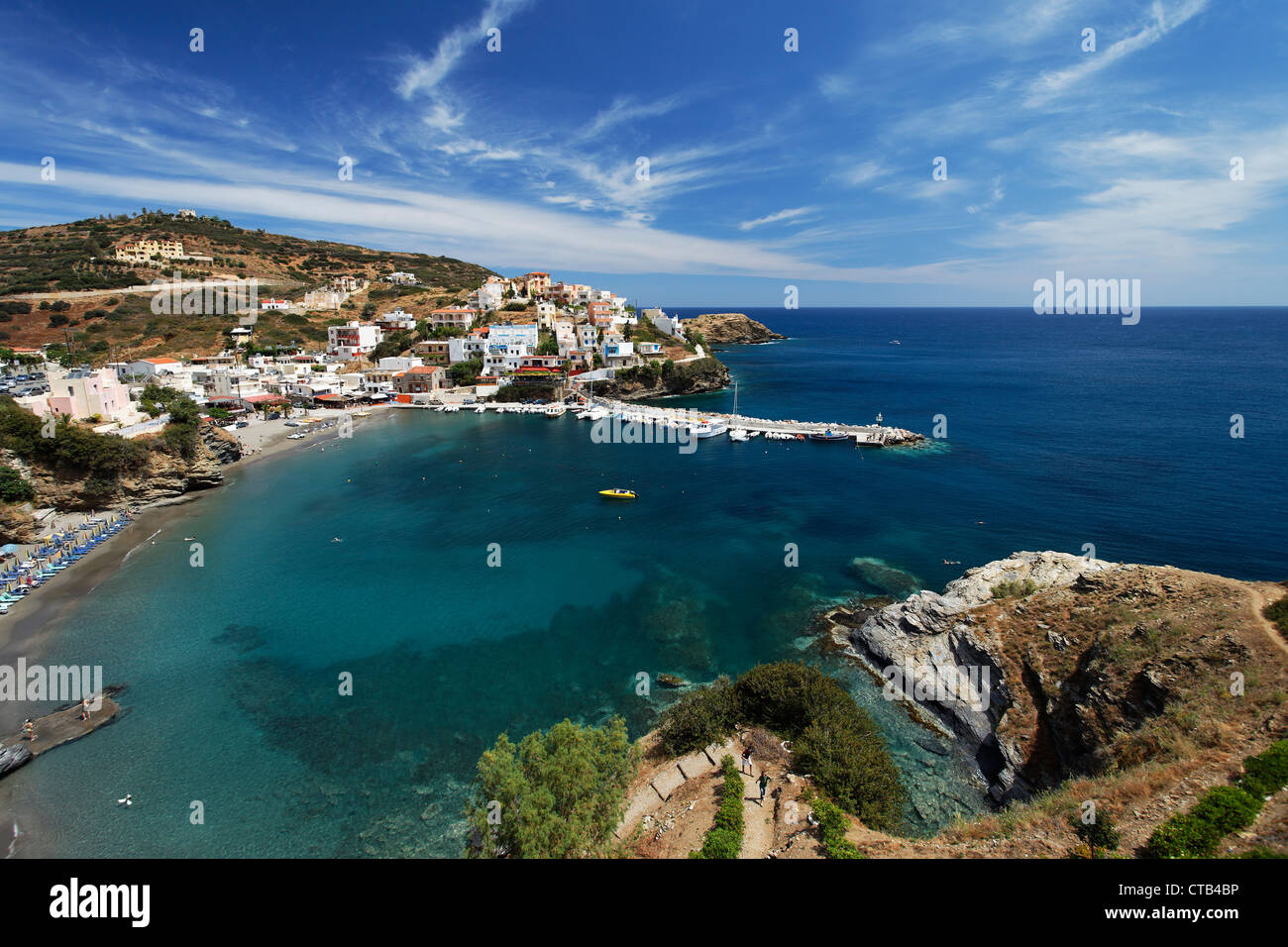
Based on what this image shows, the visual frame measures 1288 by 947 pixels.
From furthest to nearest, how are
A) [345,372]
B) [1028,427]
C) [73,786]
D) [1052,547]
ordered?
[345,372] → [1028,427] → [1052,547] → [73,786]

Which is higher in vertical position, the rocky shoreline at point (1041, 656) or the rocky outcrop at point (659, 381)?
the rocky outcrop at point (659, 381)

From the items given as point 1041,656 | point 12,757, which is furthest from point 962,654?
point 12,757

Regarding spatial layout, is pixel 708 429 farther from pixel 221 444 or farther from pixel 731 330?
pixel 731 330

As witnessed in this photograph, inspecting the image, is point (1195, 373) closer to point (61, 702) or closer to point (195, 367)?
point (61, 702)

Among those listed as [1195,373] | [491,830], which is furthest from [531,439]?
[1195,373]

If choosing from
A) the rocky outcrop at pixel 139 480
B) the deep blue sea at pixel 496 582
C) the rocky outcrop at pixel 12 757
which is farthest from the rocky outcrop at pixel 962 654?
the rocky outcrop at pixel 139 480

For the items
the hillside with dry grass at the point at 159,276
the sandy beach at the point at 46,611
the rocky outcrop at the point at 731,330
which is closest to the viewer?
the sandy beach at the point at 46,611

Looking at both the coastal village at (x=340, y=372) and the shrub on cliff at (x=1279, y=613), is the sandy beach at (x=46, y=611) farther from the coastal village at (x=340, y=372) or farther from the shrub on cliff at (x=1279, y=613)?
the shrub on cliff at (x=1279, y=613)
